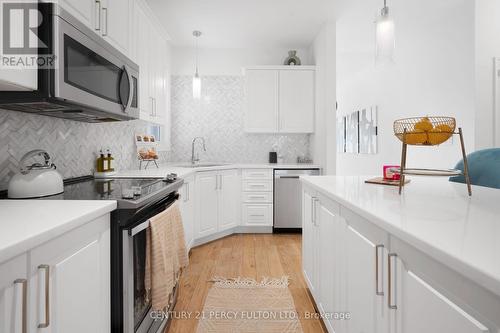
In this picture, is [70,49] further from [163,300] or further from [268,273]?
[268,273]

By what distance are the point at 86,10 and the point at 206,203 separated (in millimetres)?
2320

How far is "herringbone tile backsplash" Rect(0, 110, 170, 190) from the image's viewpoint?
5.18 ft

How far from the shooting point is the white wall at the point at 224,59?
4.59 meters

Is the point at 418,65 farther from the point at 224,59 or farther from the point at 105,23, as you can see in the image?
the point at 105,23

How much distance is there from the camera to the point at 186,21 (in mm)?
3717

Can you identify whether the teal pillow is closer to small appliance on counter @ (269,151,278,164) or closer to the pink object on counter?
the pink object on counter

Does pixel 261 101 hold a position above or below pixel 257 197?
above

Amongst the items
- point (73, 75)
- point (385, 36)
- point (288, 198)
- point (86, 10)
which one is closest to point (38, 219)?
point (73, 75)

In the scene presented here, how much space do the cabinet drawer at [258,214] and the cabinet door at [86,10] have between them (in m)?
2.75

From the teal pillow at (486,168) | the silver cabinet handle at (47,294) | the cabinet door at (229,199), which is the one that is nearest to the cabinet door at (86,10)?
the silver cabinet handle at (47,294)

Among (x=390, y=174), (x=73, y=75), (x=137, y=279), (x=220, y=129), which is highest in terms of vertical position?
(x=220, y=129)

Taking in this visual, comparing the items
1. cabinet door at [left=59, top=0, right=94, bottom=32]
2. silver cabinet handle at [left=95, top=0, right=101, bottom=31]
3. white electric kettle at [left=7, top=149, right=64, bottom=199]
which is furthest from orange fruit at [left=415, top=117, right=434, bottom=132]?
silver cabinet handle at [left=95, top=0, right=101, bottom=31]

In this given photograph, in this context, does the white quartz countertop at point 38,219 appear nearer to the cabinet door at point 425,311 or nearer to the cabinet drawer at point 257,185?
the cabinet door at point 425,311

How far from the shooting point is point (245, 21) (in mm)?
3715
